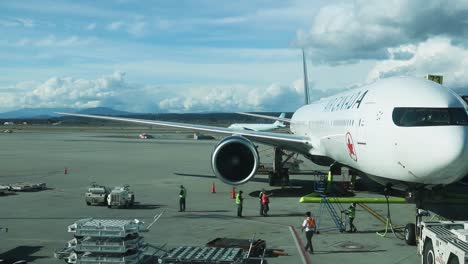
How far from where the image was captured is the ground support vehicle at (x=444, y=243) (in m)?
9.30

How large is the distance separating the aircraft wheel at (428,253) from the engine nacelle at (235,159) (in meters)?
8.81

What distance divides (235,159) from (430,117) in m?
9.44

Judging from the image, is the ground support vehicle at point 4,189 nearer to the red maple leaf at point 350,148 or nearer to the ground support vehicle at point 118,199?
the ground support vehicle at point 118,199

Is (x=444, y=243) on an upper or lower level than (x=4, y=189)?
upper

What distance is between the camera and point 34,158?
138 ft

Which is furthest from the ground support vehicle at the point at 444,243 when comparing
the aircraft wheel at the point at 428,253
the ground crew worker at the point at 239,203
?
the ground crew worker at the point at 239,203

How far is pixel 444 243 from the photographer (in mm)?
10016

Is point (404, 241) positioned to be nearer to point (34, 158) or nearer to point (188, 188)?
point (188, 188)

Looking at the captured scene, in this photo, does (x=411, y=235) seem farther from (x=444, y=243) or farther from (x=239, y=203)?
(x=239, y=203)

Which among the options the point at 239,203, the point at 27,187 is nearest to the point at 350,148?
the point at 239,203

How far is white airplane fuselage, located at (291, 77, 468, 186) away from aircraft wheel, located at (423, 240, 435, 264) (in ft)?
5.14

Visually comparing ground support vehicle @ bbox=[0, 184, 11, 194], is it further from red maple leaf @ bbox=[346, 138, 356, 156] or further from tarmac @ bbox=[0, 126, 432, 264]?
red maple leaf @ bbox=[346, 138, 356, 156]

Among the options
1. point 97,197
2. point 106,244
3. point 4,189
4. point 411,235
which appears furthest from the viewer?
point 4,189

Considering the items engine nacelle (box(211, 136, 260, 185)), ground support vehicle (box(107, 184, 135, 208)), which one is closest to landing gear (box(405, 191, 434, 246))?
engine nacelle (box(211, 136, 260, 185))
